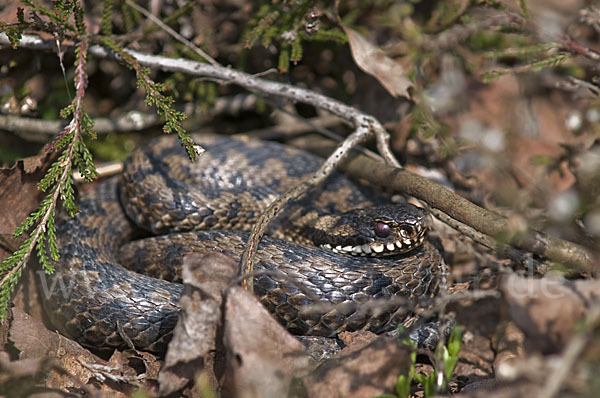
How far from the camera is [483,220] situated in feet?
14.6

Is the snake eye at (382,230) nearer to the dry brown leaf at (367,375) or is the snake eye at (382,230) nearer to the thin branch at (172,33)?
the dry brown leaf at (367,375)

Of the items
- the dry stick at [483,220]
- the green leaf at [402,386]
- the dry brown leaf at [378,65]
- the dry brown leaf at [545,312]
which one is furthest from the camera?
the dry brown leaf at [378,65]

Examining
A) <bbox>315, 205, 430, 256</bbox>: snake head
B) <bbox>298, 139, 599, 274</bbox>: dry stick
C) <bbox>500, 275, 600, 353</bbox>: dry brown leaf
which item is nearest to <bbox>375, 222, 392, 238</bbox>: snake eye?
<bbox>315, 205, 430, 256</bbox>: snake head

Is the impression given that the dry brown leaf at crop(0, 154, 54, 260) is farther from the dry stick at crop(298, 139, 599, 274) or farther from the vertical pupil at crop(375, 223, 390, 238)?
the dry stick at crop(298, 139, 599, 274)

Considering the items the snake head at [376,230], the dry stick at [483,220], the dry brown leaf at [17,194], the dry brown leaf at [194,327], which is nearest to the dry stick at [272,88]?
the dry stick at [483,220]

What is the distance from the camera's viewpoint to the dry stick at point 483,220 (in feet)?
13.9

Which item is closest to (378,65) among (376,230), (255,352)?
(376,230)

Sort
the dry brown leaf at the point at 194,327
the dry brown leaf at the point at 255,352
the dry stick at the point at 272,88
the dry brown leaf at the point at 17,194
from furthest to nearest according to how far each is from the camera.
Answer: the dry stick at the point at 272,88, the dry brown leaf at the point at 17,194, the dry brown leaf at the point at 194,327, the dry brown leaf at the point at 255,352

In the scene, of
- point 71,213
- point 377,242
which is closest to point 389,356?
point 377,242

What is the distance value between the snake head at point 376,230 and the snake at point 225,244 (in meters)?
0.01

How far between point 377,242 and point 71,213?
2.77 meters

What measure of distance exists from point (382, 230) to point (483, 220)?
104 cm

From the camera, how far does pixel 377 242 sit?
5.22 metres

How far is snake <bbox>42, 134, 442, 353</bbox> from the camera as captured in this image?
4.56m
